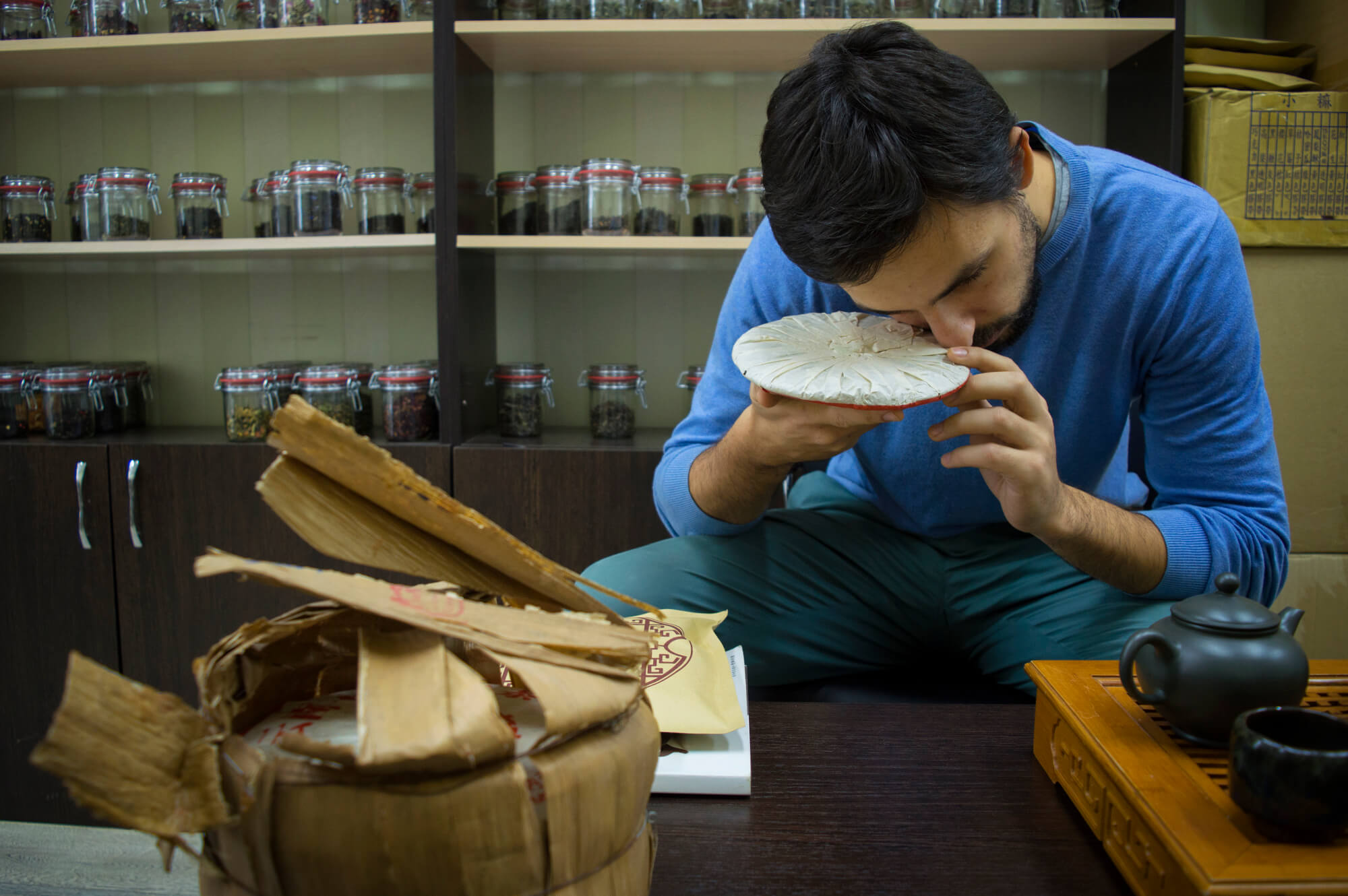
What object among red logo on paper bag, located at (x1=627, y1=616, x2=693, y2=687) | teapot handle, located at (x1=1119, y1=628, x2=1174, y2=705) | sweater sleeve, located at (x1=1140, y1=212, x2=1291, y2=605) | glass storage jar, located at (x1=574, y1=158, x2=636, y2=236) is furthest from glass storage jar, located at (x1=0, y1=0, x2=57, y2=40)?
teapot handle, located at (x1=1119, y1=628, x2=1174, y2=705)

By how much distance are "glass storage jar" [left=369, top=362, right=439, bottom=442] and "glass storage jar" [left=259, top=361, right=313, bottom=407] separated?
22 centimetres

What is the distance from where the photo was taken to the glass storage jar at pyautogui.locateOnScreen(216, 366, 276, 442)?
2174 mm

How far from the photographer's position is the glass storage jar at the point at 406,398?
214 cm

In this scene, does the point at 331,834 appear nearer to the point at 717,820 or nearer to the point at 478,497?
the point at 717,820

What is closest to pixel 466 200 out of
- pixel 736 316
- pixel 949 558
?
pixel 736 316

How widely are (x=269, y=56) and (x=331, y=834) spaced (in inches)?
90.2

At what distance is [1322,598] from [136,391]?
2921 mm

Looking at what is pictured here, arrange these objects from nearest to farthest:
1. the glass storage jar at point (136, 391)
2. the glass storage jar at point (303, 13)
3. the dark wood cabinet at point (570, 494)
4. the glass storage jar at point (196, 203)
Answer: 1. the dark wood cabinet at point (570, 494)
2. the glass storage jar at point (303, 13)
3. the glass storage jar at point (196, 203)
4. the glass storage jar at point (136, 391)

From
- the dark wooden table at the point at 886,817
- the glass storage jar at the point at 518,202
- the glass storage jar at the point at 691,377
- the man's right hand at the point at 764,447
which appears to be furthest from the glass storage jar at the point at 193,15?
the dark wooden table at the point at 886,817

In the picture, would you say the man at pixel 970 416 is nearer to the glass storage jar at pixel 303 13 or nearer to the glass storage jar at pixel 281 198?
the glass storage jar at pixel 281 198

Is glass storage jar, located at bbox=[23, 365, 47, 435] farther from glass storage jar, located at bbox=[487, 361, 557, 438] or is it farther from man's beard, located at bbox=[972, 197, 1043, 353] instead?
man's beard, located at bbox=[972, 197, 1043, 353]

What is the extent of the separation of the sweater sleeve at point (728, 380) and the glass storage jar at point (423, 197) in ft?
3.28

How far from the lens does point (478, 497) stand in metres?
2.08

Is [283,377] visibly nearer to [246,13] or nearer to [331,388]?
[331,388]
